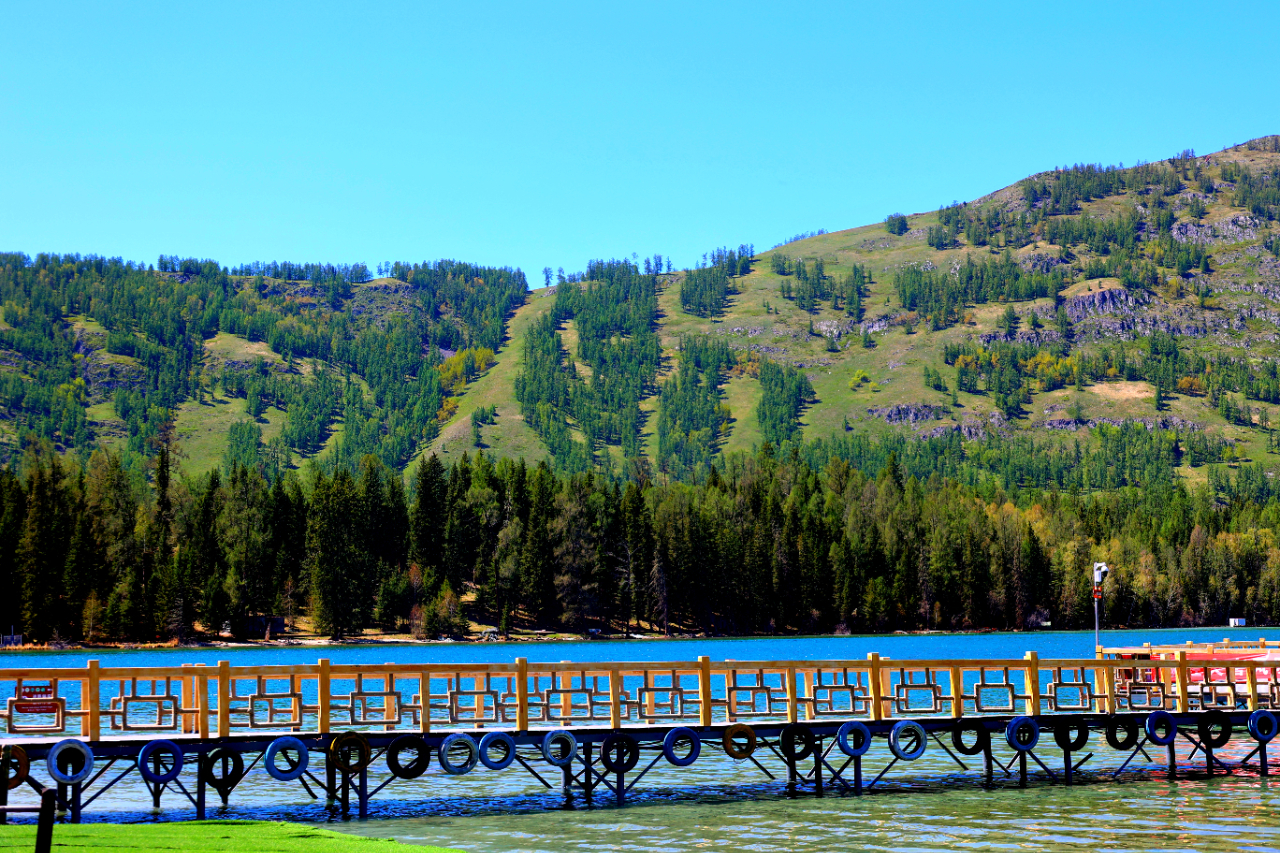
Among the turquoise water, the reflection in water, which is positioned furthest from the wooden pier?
the reflection in water

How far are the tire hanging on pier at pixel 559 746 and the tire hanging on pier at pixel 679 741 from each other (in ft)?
7.33

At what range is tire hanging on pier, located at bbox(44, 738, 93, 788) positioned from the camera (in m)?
27.8

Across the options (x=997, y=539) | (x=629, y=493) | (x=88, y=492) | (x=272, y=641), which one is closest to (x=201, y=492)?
(x=88, y=492)

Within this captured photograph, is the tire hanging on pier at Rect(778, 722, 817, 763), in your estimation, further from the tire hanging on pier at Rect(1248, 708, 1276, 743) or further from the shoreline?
the shoreline

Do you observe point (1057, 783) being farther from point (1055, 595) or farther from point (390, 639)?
point (1055, 595)

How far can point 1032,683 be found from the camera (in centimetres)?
3525

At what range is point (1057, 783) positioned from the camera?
116ft

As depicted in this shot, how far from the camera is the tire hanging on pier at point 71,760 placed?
91.4 feet

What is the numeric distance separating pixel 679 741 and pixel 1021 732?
366 inches

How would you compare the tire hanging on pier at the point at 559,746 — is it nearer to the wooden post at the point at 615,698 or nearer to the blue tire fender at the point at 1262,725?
the wooden post at the point at 615,698

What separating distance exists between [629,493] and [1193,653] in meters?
113

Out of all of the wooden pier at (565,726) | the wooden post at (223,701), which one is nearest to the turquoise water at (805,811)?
the wooden pier at (565,726)

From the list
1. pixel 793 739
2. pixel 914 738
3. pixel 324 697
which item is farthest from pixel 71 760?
pixel 914 738

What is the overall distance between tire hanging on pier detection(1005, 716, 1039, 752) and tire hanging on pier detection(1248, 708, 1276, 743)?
6.30 metres
